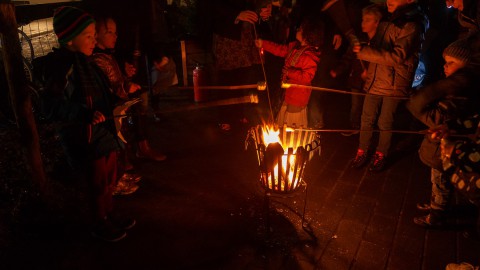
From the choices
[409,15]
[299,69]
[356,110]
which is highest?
[409,15]

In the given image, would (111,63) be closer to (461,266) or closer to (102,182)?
(102,182)

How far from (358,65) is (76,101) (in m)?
4.48

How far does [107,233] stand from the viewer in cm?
375

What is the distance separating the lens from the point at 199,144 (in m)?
6.20

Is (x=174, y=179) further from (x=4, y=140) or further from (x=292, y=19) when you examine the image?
(x=292, y=19)

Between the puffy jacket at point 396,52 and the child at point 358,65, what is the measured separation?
0.26 metres

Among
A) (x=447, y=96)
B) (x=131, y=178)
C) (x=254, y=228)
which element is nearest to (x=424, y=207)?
(x=447, y=96)

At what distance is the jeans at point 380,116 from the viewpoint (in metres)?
4.89

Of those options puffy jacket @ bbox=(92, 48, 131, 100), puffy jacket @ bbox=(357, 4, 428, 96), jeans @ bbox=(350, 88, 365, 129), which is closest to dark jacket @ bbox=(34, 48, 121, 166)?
puffy jacket @ bbox=(92, 48, 131, 100)

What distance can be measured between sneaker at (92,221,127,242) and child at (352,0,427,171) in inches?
122

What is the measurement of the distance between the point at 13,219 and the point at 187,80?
605cm

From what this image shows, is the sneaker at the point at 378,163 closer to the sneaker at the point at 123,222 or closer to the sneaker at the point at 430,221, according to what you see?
the sneaker at the point at 430,221

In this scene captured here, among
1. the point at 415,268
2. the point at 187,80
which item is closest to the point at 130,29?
the point at 187,80

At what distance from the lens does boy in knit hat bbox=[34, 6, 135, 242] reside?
3.06 metres
